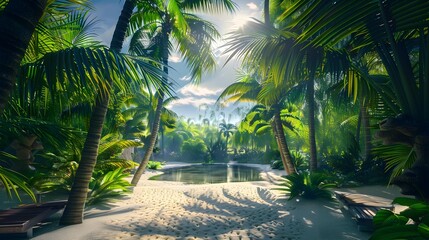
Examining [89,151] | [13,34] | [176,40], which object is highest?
[176,40]

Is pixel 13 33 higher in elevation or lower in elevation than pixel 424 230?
higher

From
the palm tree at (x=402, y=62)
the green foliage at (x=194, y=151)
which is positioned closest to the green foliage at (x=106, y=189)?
the palm tree at (x=402, y=62)

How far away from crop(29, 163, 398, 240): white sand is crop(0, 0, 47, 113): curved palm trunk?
11.2 ft

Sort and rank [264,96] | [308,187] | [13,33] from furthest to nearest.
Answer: [264,96] → [308,187] → [13,33]

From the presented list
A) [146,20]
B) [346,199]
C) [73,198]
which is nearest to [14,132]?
[73,198]

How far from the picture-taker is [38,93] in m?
2.60

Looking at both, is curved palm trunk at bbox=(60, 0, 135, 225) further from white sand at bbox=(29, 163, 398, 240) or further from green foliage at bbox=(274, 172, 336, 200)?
green foliage at bbox=(274, 172, 336, 200)

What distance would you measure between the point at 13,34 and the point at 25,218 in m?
3.98

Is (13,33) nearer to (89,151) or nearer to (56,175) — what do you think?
(89,151)

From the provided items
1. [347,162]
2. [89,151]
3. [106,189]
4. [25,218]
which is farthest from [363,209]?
[347,162]

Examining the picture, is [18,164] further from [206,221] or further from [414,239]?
[414,239]

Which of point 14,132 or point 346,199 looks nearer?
point 14,132

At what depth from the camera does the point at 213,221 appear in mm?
5246

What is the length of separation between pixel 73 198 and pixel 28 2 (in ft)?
14.4
